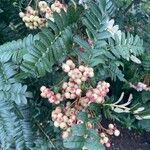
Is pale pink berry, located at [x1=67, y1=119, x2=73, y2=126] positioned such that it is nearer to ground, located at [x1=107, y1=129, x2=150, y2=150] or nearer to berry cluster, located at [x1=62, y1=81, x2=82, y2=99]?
berry cluster, located at [x1=62, y1=81, x2=82, y2=99]

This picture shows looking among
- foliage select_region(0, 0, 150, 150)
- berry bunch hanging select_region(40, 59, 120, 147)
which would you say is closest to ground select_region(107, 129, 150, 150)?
foliage select_region(0, 0, 150, 150)

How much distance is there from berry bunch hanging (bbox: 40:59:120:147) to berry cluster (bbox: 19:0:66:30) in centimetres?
17

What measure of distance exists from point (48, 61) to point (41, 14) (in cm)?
20

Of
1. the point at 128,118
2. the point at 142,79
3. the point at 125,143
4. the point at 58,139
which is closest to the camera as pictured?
the point at 58,139

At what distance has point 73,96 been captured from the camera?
0.92m

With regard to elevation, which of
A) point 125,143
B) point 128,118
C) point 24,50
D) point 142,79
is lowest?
point 125,143

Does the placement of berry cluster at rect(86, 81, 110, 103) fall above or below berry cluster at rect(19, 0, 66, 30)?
below

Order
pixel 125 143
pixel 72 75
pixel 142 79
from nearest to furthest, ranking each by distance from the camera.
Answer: pixel 72 75, pixel 142 79, pixel 125 143

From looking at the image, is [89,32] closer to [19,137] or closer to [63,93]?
[63,93]

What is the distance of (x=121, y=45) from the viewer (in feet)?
3.54

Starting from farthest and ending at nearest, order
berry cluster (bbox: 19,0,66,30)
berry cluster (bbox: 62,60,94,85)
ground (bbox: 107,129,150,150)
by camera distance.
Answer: ground (bbox: 107,129,150,150) → berry cluster (bbox: 19,0,66,30) → berry cluster (bbox: 62,60,94,85)

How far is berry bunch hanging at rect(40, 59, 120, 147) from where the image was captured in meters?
0.91

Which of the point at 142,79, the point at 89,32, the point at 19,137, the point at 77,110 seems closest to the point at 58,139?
the point at 19,137

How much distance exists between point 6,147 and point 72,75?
1.06 feet
